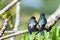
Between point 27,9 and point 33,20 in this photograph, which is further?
point 27,9

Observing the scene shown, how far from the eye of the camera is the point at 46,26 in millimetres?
1207

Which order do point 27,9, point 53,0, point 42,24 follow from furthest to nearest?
point 53,0 < point 27,9 < point 42,24

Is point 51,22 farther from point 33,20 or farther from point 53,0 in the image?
point 53,0

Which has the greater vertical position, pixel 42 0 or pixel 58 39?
pixel 42 0

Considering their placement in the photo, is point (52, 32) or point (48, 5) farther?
point (48, 5)

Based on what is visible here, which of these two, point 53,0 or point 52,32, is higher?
point 53,0

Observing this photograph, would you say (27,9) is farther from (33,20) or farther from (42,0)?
(33,20)

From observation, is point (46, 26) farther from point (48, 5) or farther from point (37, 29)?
point (48, 5)

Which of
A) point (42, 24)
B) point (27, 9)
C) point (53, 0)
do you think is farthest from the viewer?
point (53, 0)

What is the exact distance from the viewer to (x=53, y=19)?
1.24 metres

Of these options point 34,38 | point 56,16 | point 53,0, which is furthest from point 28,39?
point 53,0

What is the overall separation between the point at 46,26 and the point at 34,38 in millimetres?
68

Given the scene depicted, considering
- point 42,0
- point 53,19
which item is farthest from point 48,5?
point 53,19

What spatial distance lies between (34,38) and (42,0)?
370 cm
